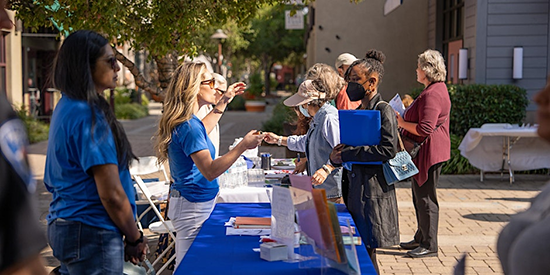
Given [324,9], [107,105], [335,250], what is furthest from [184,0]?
[324,9]

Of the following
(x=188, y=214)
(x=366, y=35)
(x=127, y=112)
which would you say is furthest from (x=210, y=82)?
(x=127, y=112)

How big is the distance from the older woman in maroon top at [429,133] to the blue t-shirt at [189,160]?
101 inches

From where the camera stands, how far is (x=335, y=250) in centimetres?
281

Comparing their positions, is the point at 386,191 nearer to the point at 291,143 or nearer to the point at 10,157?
the point at 291,143

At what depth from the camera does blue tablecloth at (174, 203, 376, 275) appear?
10.2 ft

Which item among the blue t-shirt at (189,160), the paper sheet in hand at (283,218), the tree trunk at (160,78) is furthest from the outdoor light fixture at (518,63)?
the paper sheet in hand at (283,218)

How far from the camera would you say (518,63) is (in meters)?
12.5

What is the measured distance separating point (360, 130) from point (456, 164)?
25.1ft

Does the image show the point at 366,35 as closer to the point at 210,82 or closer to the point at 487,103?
the point at 487,103

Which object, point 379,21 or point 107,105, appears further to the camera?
point 379,21

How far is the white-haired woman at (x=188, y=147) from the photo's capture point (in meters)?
4.10

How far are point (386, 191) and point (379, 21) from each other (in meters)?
13.9

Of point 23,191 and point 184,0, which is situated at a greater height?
point 184,0

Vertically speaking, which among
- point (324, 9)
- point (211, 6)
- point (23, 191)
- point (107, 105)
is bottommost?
point (23, 191)
